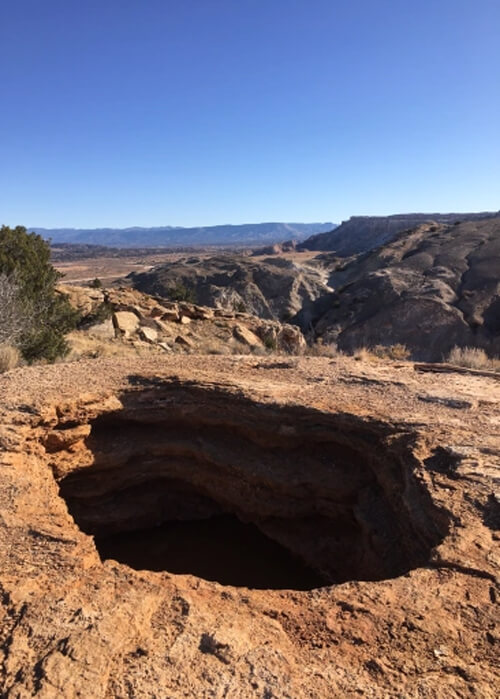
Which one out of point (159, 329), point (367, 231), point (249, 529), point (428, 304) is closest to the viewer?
point (249, 529)

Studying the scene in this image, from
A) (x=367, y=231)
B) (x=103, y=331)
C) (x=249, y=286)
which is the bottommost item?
(x=103, y=331)

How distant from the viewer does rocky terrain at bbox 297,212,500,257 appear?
88000mm

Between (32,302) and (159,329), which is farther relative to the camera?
(159,329)

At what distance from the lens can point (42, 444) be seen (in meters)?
7.18

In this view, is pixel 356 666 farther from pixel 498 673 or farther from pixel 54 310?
pixel 54 310

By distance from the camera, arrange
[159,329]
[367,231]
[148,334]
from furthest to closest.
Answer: [367,231] → [159,329] → [148,334]

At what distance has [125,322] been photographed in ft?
56.9

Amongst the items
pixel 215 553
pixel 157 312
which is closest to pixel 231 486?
pixel 215 553

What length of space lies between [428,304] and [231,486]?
2029cm

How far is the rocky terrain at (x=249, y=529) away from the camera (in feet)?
10.9

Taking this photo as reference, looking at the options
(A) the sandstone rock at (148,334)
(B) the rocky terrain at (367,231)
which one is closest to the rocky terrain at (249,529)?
(A) the sandstone rock at (148,334)

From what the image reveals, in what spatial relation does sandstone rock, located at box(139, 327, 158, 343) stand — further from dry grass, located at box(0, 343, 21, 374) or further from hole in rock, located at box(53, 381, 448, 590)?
hole in rock, located at box(53, 381, 448, 590)

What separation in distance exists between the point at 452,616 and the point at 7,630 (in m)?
3.44

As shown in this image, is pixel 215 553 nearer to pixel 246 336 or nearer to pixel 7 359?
pixel 7 359
